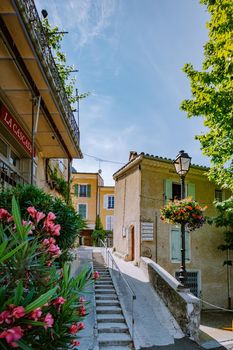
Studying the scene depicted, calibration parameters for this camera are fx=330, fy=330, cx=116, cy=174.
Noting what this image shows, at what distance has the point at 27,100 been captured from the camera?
8.16m

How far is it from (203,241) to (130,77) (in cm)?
1222

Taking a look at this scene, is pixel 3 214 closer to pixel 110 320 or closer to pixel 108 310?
pixel 110 320

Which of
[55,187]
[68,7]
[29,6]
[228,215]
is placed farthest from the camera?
[228,215]

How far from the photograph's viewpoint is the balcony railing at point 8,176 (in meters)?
8.46

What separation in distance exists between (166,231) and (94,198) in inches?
903

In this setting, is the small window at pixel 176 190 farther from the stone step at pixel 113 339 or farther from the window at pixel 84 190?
the window at pixel 84 190

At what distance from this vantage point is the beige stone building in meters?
17.8

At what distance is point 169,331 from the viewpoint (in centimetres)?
910

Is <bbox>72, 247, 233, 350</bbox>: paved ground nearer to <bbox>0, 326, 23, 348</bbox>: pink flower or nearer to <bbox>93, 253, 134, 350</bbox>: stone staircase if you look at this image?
<bbox>93, 253, 134, 350</bbox>: stone staircase

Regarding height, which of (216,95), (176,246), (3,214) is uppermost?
(216,95)

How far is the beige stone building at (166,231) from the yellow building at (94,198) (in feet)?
64.4

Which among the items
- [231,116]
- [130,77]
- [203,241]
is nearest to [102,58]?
[130,77]

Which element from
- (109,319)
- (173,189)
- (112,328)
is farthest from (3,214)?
(173,189)

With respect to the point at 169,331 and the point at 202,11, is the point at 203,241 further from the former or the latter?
the point at 202,11
